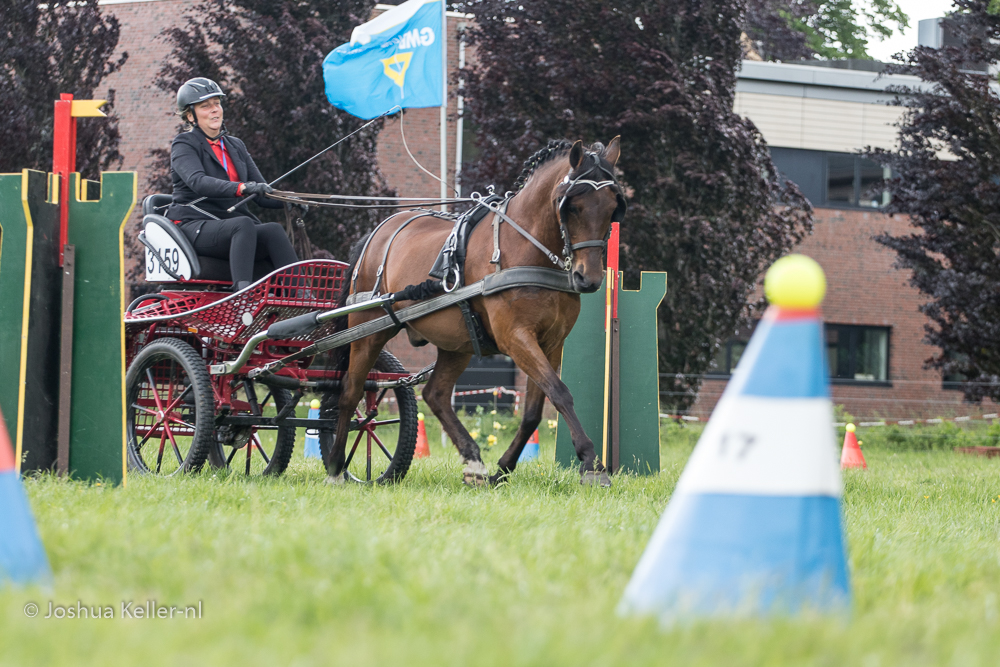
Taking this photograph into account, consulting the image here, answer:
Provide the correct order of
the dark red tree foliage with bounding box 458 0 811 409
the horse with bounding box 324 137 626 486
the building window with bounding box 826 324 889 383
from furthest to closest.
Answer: the building window with bounding box 826 324 889 383 < the dark red tree foliage with bounding box 458 0 811 409 < the horse with bounding box 324 137 626 486

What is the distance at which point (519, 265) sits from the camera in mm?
6043

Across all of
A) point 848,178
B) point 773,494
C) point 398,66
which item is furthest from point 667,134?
point 773,494

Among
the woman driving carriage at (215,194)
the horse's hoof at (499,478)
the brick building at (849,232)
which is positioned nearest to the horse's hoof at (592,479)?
the horse's hoof at (499,478)

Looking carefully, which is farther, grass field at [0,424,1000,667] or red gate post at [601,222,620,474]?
red gate post at [601,222,620,474]

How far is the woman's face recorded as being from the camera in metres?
7.07

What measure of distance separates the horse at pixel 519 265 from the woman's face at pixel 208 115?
4.27ft

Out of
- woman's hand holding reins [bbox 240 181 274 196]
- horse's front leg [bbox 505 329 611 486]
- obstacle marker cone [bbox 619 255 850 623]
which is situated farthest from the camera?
woman's hand holding reins [bbox 240 181 274 196]

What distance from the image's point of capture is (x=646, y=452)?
7629mm

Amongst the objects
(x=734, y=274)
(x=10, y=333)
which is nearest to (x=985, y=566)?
(x=10, y=333)

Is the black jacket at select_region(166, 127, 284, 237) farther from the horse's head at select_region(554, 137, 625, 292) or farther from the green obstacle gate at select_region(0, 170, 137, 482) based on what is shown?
the horse's head at select_region(554, 137, 625, 292)

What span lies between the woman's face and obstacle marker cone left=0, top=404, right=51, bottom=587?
471 centimetres

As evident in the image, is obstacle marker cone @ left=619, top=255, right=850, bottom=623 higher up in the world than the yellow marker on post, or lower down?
lower down

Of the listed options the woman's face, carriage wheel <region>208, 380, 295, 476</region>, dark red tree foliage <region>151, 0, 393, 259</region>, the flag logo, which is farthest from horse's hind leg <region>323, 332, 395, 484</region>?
dark red tree foliage <region>151, 0, 393, 259</region>

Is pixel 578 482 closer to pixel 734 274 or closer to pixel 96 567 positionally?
pixel 96 567
